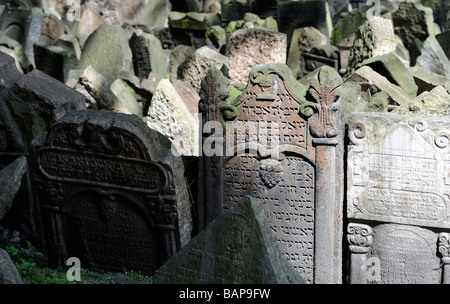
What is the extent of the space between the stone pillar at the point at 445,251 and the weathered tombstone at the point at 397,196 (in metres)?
0.03

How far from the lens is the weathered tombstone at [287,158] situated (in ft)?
19.2

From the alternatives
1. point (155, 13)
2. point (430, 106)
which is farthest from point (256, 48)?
point (155, 13)

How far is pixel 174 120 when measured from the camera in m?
8.05

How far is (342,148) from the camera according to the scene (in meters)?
5.93

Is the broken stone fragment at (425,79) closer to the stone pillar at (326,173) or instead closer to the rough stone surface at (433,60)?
the rough stone surface at (433,60)

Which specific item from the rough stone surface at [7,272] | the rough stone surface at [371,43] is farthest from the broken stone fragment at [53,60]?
the rough stone surface at [7,272]

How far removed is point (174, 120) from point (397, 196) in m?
3.05

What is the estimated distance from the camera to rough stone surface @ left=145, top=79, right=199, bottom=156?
8.03m

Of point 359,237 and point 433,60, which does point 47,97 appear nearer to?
point 359,237

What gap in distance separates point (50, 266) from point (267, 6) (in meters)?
10.1

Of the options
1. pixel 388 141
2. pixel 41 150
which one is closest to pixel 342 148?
pixel 388 141

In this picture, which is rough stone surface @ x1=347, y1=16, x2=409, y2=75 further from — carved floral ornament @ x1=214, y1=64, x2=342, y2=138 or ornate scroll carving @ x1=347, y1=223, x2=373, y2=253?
ornate scroll carving @ x1=347, y1=223, x2=373, y2=253

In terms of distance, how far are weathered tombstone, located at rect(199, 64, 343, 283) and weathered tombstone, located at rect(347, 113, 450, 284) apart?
161mm

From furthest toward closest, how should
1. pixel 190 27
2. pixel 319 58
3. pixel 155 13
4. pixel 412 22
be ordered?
pixel 155 13, pixel 190 27, pixel 412 22, pixel 319 58
